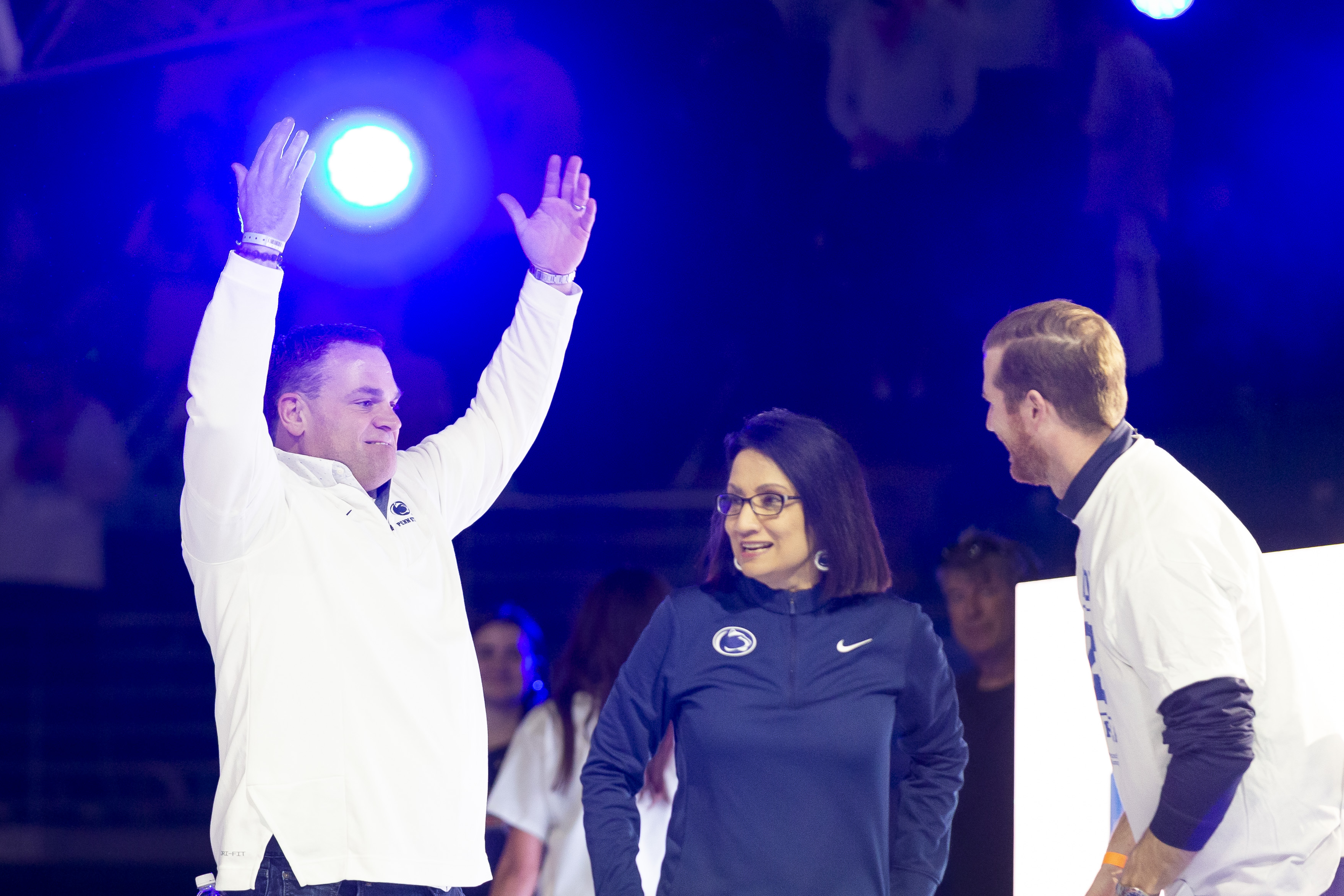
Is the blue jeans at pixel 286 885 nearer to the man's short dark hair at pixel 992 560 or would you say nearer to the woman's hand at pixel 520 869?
the woman's hand at pixel 520 869

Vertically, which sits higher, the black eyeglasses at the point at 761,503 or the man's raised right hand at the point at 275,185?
the man's raised right hand at the point at 275,185

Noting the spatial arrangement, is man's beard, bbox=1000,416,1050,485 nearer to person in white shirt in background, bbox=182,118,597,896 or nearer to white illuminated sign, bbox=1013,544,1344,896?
white illuminated sign, bbox=1013,544,1344,896

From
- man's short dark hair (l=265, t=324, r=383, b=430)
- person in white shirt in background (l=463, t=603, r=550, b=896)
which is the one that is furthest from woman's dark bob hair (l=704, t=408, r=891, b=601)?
person in white shirt in background (l=463, t=603, r=550, b=896)

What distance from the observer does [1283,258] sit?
126 inches

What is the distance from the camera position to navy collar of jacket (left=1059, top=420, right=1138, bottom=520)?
5.72ft

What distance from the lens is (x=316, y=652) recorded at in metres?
1.92

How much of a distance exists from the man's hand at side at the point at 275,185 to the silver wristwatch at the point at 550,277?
1.98ft

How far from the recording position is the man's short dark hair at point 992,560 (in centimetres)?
313

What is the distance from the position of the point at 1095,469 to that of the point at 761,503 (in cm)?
53

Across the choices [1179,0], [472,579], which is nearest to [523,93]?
[1179,0]

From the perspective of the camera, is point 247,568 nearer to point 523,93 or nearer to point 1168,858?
point 1168,858

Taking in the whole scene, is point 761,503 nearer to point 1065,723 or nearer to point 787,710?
point 787,710

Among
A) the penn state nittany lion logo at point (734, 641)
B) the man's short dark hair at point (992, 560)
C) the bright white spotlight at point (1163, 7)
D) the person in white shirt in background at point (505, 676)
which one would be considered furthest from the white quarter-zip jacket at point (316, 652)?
the bright white spotlight at point (1163, 7)

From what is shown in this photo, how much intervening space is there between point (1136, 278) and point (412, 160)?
2074mm
